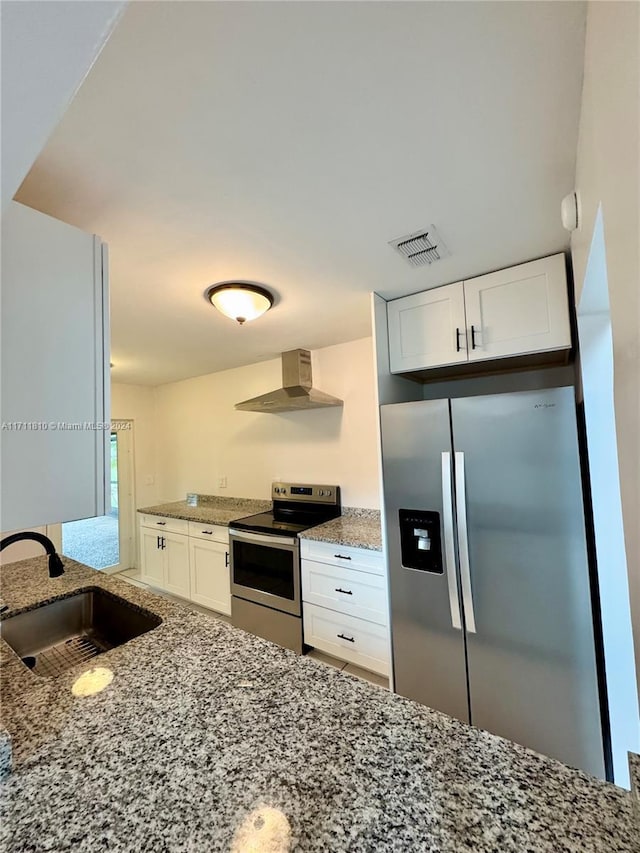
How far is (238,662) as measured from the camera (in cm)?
94

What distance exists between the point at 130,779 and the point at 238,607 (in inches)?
91.0

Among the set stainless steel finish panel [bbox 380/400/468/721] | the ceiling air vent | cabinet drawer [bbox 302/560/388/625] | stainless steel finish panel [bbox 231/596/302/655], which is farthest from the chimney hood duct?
stainless steel finish panel [bbox 231/596/302/655]

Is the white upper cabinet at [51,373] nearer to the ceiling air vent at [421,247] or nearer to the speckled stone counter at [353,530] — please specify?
the ceiling air vent at [421,247]

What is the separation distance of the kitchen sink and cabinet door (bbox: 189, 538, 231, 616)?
144 centimetres

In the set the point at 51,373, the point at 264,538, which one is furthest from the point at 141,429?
the point at 51,373

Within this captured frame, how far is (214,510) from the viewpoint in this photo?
3652mm

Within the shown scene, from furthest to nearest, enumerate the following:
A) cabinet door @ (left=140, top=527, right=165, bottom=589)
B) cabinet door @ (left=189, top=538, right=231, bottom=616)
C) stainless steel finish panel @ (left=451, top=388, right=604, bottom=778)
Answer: cabinet door @ (left=140, top=527, right=165, bottom=589) → cabinet door @ (left=189, top=538, right=231, bottom=616) → stainless steel finish panel @ (left=451, top=388, right=604, bottom=778)

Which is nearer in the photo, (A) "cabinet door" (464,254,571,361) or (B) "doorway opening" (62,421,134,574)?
(A) "cabinet door" (464,254,571,361)

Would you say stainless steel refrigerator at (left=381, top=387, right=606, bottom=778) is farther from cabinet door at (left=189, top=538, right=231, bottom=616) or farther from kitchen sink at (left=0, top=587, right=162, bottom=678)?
cabinet door at (left=189, top=538, right=231, bottom=616)

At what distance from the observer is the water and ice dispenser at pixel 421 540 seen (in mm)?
1744

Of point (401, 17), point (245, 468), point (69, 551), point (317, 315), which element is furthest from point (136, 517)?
point (401, 17)

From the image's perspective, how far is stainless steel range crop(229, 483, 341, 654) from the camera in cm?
244

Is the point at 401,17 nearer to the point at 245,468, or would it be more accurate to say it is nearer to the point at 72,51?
the point at 72,51

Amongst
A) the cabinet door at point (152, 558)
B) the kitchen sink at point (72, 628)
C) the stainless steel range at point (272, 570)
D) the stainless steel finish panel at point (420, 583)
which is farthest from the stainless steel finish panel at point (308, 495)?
the kitchen sink at point (72, 628)
